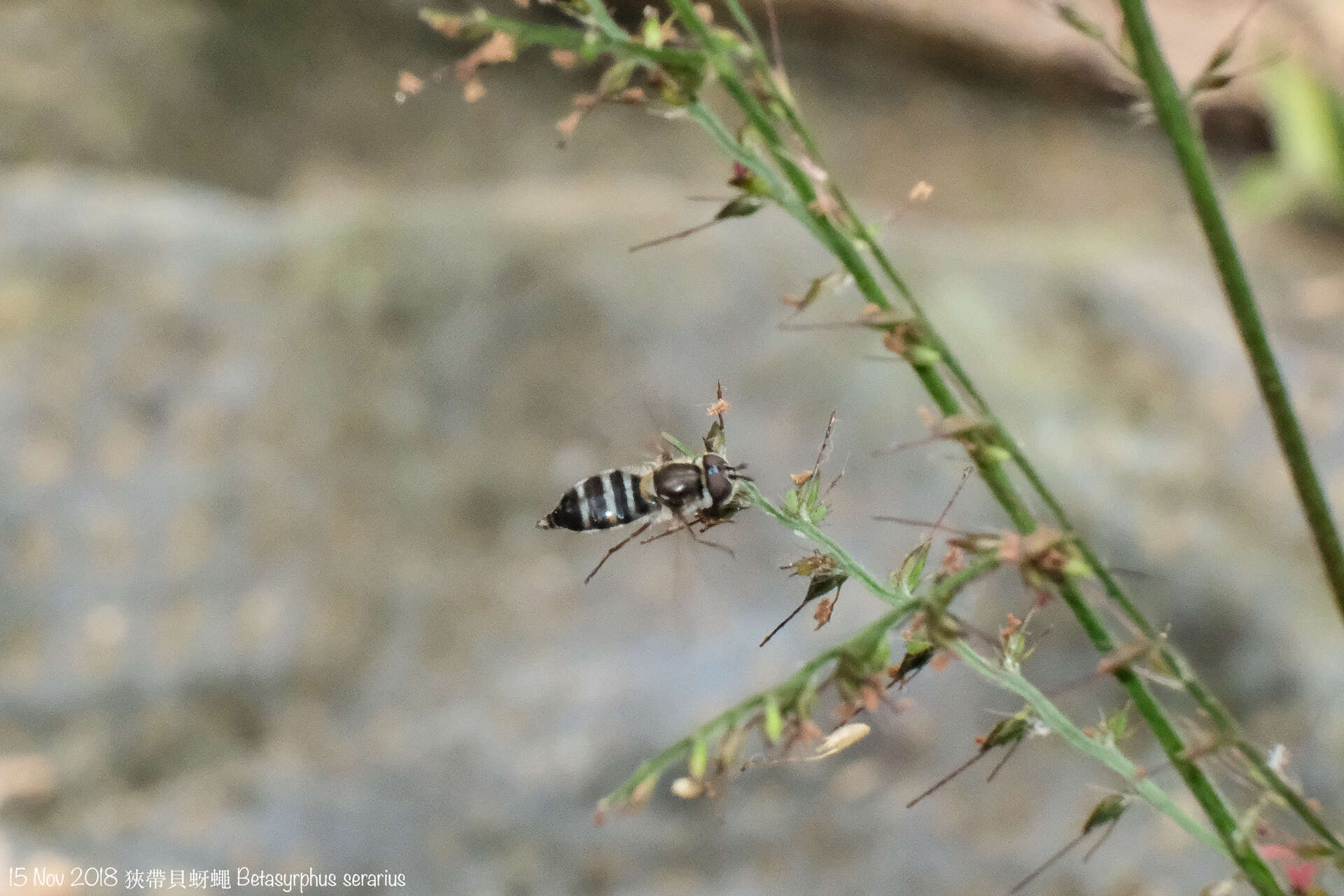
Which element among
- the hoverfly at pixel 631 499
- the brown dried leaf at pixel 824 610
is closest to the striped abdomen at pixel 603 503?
the hoverfly at pixel 631 499

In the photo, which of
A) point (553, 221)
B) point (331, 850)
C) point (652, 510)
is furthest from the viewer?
point (553, 221)

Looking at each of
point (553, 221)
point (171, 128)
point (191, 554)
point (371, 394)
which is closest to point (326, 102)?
point (171, 128)

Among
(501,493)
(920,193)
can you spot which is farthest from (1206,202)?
(501,493)

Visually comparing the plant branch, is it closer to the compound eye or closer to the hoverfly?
the compound eye

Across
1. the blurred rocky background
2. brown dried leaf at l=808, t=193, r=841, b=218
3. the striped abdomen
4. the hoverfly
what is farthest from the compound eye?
the blurred rocky background

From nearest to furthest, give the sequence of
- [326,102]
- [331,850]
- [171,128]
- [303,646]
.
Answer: [331,850], [303,646], [171,128], [326,102]

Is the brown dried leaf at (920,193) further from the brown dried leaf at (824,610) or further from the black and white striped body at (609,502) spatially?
the black and white striped body at (609,502)

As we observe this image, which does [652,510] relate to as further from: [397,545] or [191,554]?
[191,554]

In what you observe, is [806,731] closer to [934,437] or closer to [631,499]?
[934,437]
